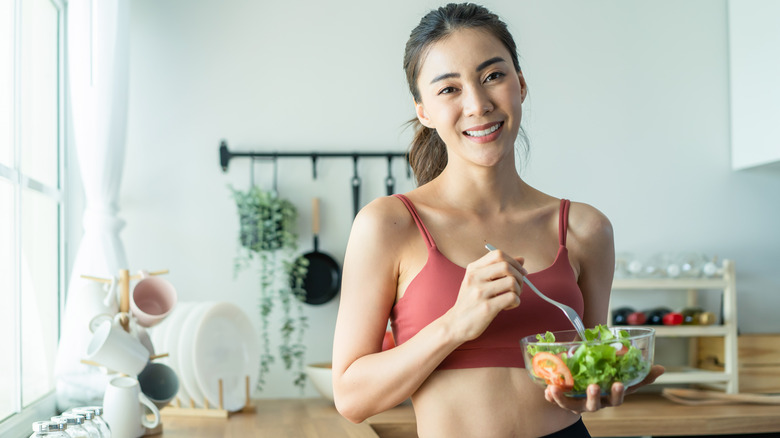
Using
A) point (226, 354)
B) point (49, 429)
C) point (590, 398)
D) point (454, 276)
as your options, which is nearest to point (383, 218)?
point (454, 276)

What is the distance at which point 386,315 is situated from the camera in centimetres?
94

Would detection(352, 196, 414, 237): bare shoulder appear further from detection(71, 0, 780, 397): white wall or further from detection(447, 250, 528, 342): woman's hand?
detection(71, 0, 780, 397): white wall

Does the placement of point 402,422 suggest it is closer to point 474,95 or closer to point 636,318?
point 636,318

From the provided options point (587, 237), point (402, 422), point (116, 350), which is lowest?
point (402, 422)

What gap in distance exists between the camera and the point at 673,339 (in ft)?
8.18

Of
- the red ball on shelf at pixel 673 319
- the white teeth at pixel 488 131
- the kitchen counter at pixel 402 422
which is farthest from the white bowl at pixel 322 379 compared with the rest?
the white teeth at pixel 488 131

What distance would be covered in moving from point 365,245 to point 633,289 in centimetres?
172

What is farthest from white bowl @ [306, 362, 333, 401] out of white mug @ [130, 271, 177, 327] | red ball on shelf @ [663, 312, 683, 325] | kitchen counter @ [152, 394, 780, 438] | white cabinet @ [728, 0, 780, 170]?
white cabinet @ [728, 0, 780, 170]

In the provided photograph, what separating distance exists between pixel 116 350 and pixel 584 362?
101 cm

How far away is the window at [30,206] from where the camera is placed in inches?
60.1

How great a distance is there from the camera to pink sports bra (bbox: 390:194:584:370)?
0.91 m

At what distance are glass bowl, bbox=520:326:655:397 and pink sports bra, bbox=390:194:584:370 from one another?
0.25 ft

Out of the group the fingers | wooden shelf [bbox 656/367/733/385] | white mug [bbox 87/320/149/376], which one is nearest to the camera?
the fingers

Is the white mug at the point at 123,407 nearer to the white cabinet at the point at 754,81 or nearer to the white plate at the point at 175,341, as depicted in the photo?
the white plate at the point at 175,341
